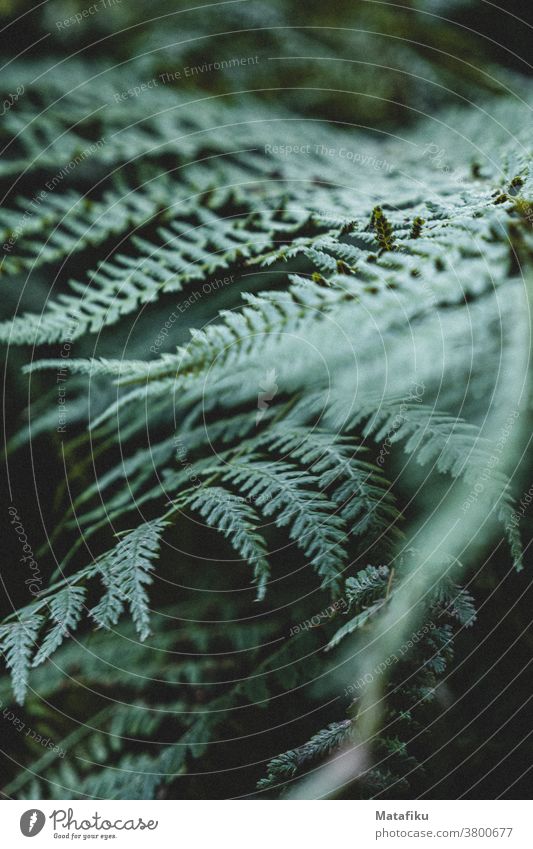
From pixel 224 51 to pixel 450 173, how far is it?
273mm

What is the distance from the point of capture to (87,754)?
636 millimetres

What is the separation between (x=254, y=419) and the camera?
631mm

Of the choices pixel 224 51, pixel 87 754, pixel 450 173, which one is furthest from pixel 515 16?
pixel 87 754

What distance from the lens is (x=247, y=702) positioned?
0.62 metres

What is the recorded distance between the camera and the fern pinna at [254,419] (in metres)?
0.58

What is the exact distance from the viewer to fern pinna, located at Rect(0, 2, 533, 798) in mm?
576
